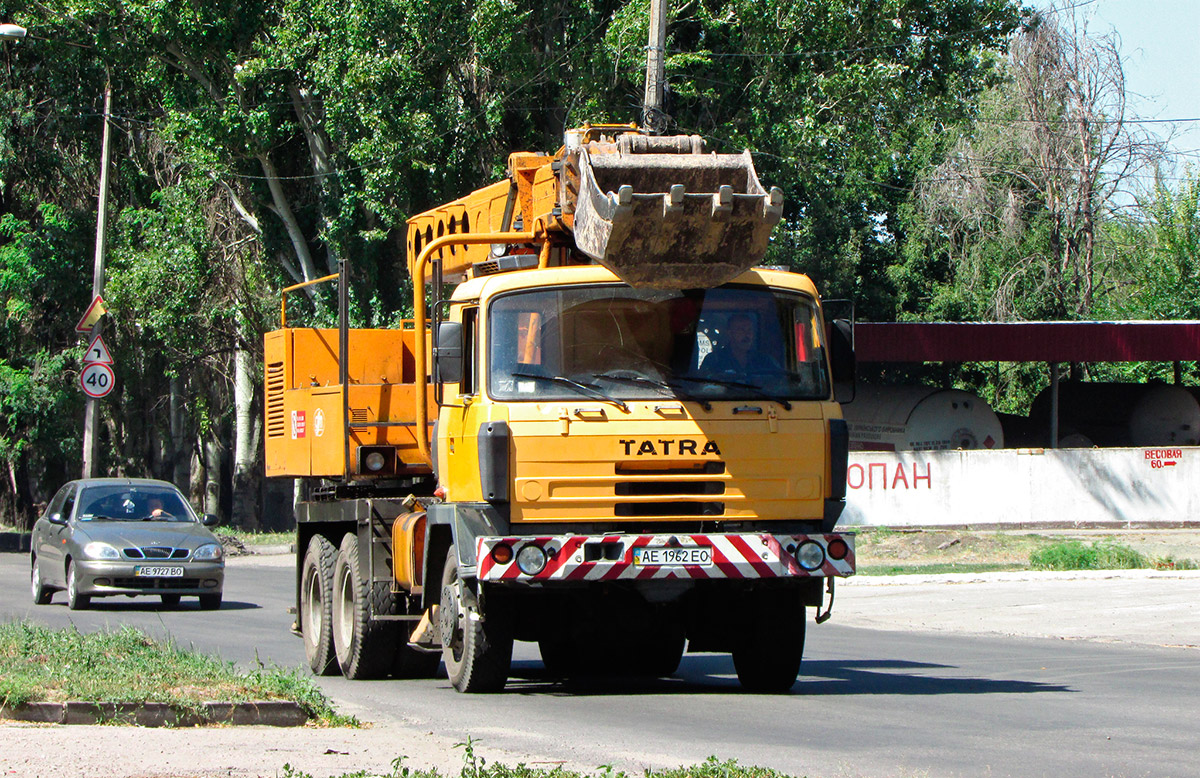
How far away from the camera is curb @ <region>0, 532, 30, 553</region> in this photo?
112ft

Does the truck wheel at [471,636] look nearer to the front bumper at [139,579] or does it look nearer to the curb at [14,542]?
the front bumper at [139,579]

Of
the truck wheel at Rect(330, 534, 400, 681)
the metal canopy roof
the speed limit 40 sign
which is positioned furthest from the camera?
Answer: the metal canopy roof

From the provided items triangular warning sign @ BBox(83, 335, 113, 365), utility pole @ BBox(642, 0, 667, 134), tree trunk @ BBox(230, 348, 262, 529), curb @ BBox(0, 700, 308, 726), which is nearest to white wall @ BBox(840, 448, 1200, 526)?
utility pole @ BBox(642, 0, 667, 134)

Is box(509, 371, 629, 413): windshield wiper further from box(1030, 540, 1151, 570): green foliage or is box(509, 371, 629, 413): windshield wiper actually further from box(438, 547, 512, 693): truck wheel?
box(1030, 540, 1151, 570): green foliage

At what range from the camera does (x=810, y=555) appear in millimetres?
9758

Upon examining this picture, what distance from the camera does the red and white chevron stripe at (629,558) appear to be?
9.41 meters

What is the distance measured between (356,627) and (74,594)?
26.2 feet

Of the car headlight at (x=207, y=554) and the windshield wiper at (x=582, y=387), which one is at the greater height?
the windshield wiper at (x=582, y=387)

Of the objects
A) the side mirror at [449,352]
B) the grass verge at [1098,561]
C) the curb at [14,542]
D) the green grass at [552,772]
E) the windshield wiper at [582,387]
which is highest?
the side mirror at [449,352]

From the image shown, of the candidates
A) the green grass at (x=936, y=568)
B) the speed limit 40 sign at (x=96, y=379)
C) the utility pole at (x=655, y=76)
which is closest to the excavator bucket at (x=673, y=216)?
the utility pole at (x=655, y=76)

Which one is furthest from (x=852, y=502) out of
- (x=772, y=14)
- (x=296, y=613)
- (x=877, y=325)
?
(x=296, y=613)

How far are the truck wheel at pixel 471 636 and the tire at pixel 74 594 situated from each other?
9.71 metres

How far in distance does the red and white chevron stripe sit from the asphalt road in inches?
33.6

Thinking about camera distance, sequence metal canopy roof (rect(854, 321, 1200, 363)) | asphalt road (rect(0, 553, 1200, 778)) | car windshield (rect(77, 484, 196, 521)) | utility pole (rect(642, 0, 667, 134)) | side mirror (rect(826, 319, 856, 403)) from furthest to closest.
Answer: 1. metal canopy roof (rect(854, 321, 1200, 363))
2. utility pole (rect(642, 0, 667, 134))
3. car windshield (rect(77, 484, 196, 521))
4. side mirror (rect(826, 319, 856, 403))
5. asphalt road (rect(0, 553, 1200, 778))
